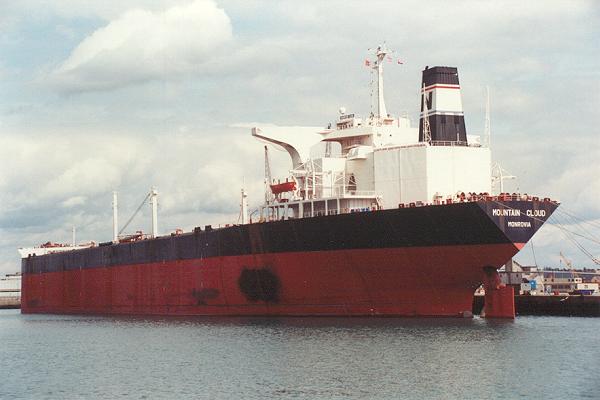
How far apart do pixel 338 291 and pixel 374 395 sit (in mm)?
15903

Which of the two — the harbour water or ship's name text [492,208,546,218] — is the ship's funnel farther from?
the harbour water

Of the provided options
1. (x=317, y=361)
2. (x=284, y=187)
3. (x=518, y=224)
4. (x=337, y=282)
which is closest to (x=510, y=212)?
(x=518, y=224)

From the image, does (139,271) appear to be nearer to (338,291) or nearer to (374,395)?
(338,291)

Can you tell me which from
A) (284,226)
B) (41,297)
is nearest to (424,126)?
(284,226)

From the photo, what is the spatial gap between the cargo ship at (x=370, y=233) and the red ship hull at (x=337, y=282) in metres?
0.05

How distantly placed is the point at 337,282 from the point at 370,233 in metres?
2.84

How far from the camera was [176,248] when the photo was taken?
157ft

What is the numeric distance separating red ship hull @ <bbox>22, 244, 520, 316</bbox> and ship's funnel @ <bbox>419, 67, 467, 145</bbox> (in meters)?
6.23

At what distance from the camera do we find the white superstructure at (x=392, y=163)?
38594 millimetres

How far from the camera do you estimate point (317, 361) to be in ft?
89.7

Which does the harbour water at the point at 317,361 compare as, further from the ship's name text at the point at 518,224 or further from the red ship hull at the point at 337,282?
the ship's name text at the point at 518,224

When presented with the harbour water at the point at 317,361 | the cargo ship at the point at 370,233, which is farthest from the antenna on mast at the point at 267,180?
the harbour water at the point at 317,361

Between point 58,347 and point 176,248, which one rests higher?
point 176,248

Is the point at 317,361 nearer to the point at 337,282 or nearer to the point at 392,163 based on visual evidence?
the point at 337,282
